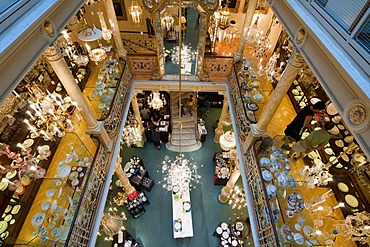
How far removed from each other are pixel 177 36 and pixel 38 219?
6.67 m

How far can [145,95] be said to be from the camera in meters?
12.6

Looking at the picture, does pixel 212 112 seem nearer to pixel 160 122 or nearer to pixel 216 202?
pixel 160 122

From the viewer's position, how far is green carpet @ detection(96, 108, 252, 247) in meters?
9.09

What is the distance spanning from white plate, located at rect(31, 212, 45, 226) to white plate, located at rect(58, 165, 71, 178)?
90 cm

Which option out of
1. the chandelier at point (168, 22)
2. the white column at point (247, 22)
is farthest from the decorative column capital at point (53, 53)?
the white column at point (247, 22)

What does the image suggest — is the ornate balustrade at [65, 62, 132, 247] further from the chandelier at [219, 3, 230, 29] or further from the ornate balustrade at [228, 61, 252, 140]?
the chandelier at [219, 3, 230, 29]

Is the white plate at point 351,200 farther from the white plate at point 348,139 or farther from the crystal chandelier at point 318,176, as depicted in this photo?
the white plate at point 348,139

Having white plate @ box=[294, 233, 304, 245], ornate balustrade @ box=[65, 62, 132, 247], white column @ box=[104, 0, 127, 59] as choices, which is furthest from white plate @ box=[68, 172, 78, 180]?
white plate @ box=[294, 233, 304, 245]

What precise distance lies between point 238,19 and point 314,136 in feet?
22.5

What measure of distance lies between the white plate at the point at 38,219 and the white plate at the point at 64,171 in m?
0.90

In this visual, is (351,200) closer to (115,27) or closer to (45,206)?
(45,206)

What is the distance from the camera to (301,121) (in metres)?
6.12

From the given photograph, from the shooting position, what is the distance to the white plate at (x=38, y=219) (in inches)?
194

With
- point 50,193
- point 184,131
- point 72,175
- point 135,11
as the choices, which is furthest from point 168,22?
point 184,131
